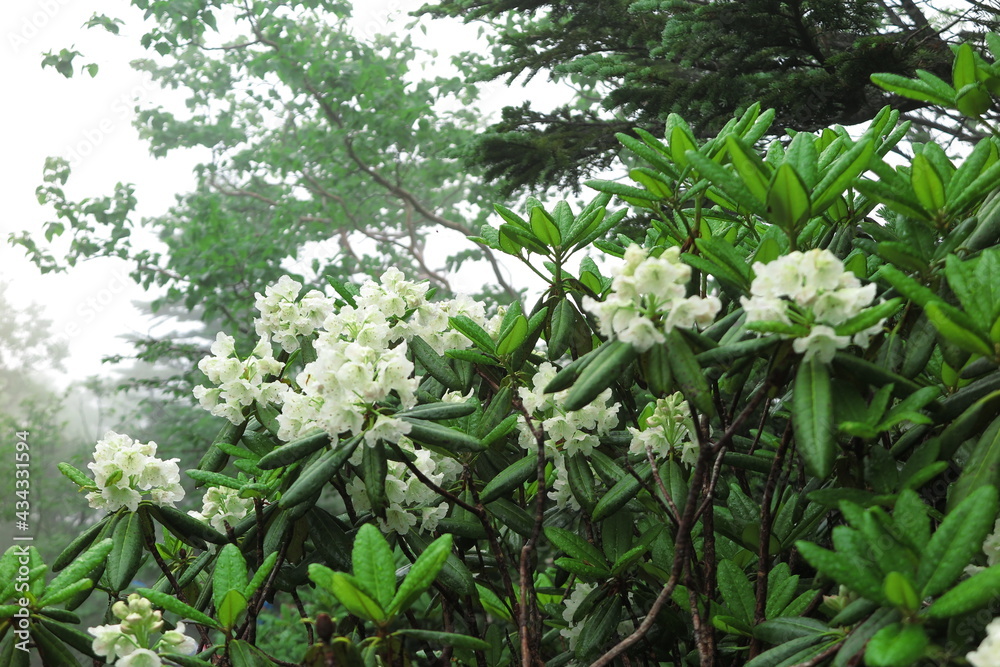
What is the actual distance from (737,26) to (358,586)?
8.44ft

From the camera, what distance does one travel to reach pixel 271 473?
1.30 metres

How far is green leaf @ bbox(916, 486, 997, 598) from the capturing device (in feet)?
2.42

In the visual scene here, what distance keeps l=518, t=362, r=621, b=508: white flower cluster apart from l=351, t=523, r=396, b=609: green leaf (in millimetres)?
430

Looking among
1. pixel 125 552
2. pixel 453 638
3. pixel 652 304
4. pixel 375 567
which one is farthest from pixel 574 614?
pixel 125 552

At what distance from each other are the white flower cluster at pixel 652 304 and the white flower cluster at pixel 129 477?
798mm

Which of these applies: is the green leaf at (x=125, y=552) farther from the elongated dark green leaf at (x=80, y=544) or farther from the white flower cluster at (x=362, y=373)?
the white flower cluster at (x=362, y=373)

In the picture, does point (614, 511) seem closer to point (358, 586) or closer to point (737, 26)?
point (358, 586)

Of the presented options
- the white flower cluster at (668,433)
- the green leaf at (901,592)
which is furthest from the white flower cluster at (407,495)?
the green leaf at (901,592)

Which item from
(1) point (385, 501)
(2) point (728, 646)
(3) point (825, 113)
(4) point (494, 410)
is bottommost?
(2) point (728, 646)

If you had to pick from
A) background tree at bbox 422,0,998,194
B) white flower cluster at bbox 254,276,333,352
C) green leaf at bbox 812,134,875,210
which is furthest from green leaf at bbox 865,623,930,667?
background tree at bbox 422,0,998,194

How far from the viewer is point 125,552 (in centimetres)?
123

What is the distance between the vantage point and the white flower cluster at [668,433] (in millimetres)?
1249

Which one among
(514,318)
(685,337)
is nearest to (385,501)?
(514,318)

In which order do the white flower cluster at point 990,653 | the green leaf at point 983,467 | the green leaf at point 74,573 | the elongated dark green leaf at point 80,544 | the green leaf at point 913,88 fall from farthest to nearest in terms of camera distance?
1. the elongated dark green leaf at point 80,544
2. the green leaf at point 913,88
3. the green leaf at point 74,573
4. the green leaf at point 983,467
5. the white flower cluster at point 990,653
